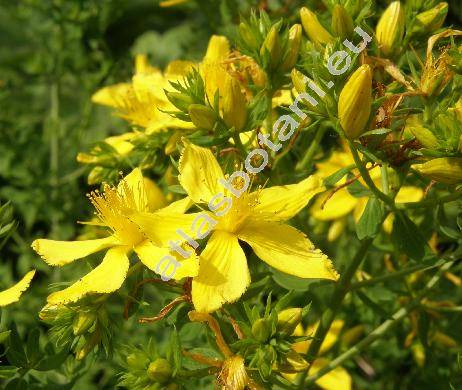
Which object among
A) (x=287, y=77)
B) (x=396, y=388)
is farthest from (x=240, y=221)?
(x=396, y=388)

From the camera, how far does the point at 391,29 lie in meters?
1.56

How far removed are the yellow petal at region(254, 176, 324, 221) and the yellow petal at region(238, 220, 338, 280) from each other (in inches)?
1.0

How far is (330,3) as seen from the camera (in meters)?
1.62

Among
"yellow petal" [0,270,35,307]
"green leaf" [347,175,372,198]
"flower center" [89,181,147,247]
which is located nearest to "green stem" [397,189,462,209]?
"green leaf" [347,175,372,198]

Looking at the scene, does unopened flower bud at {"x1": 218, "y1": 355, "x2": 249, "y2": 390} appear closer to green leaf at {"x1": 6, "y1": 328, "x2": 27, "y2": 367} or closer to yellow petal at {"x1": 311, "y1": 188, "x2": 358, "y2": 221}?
green leaf at {"x1": 6, "y1": 328, "x2": 27, "y2": 367}

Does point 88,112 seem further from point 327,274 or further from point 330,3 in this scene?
point 327,274

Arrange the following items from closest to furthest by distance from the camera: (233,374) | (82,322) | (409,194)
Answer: (233,374)
(82,322)
(409,194)

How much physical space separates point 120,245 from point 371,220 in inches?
20.6

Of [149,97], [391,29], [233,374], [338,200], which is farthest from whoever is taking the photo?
[338,200]

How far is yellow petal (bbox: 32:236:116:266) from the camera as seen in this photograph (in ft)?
4.70

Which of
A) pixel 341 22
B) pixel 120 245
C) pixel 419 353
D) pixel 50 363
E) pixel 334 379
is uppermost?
pixel 341 22

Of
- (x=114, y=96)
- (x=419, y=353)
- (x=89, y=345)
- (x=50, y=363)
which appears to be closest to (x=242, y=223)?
(x=89, y=345)

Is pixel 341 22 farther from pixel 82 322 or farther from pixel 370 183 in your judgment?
pixel 82 322

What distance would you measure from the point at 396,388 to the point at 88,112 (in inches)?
58.0
